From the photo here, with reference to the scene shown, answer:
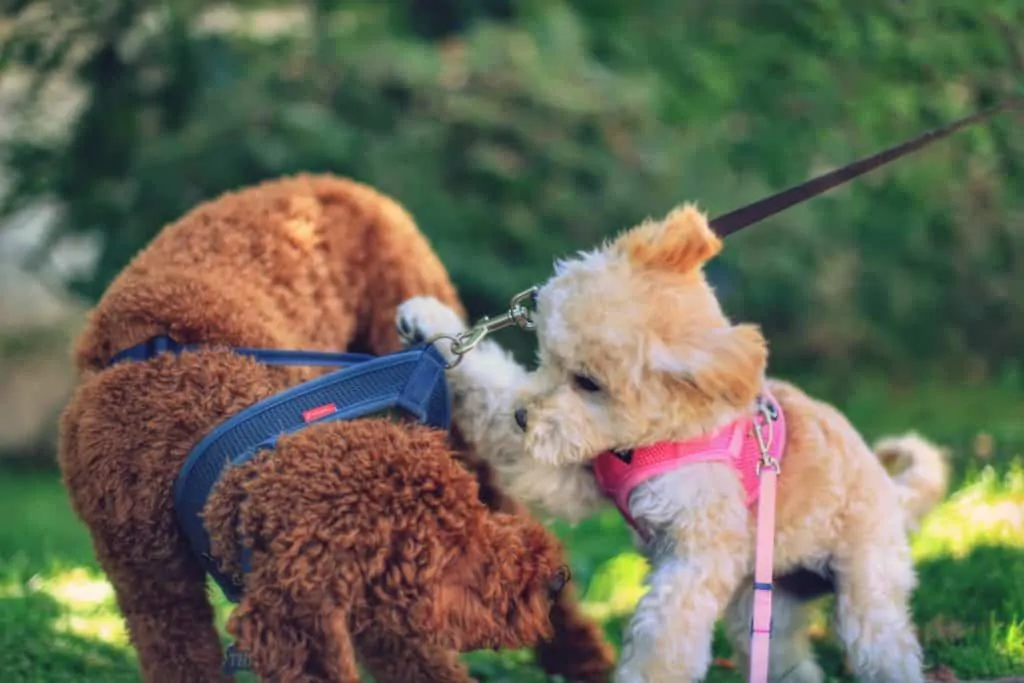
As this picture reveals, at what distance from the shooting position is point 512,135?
794cm

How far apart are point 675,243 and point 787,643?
135 centimetres

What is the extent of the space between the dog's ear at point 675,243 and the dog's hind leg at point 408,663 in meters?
1.17

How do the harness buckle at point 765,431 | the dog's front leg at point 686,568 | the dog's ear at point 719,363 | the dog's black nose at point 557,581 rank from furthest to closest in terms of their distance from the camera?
the harness buckle at point 765,431, the dog's front leg at point 686,568, the dog's ear at point 719,363, the dog's black nose at point 557,581

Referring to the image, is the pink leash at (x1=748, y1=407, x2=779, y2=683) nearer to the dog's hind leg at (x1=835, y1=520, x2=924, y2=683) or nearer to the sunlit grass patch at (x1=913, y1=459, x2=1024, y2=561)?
the dog's hind leg at (x1=835, y1=520, x2=924, y2=683)

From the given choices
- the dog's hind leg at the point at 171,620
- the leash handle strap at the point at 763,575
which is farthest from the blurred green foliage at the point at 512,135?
the dog's hind leg at the point at 171,620

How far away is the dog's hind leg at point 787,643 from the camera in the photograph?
3782mm

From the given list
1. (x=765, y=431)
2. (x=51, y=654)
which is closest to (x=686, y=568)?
(x=765, y=431)

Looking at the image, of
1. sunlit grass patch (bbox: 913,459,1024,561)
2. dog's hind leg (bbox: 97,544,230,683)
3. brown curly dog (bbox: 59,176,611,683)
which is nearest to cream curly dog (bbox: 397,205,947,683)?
brown curly dog (bbox: 59,176,611,683)

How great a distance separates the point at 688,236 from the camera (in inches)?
131

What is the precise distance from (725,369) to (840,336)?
6.74 m

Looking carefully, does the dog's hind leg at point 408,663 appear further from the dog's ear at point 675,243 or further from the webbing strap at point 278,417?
the dog's ear at point 675,243

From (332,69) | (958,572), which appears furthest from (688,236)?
(332,69)

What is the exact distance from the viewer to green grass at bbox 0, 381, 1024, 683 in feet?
13.3

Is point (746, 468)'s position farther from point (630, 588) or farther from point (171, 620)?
point (630, 588)
